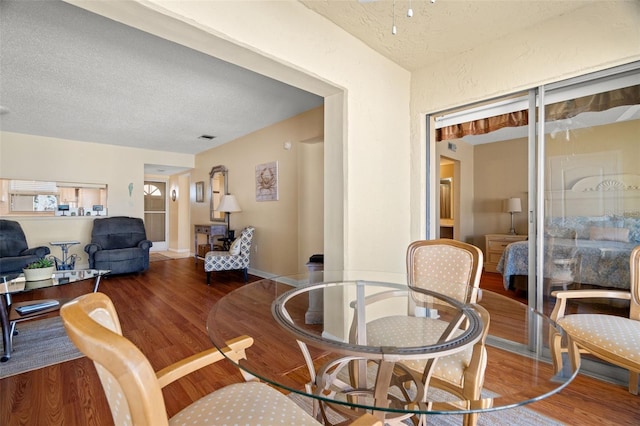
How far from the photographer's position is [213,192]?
6.12 m

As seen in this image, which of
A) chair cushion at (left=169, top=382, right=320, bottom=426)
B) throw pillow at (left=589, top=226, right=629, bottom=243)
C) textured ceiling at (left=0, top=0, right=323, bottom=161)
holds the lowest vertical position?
chair cushion at (left=169, top=382, right=320, bottom=426)

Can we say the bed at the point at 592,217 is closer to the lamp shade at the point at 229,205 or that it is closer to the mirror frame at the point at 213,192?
the lamp shade at the point at 229,205

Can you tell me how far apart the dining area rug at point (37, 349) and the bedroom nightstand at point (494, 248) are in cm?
548

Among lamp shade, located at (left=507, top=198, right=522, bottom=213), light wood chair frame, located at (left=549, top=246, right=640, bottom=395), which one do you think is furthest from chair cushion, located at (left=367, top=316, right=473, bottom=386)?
lamp shade, located at (left=507, top=198, right=522, bottom=213)

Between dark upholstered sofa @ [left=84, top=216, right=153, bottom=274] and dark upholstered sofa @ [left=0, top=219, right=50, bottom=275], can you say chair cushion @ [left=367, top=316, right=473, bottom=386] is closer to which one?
dark upholstered sofa @ [left=84, top=216, right=153, bottom=274]

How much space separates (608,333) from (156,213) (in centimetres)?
902

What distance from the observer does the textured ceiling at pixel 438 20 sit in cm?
188

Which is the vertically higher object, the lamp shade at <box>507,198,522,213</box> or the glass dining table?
the lamp shade at <box>507,198,522,213</box>

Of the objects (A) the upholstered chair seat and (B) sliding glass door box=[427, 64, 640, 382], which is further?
(A) the upholstered chair seat

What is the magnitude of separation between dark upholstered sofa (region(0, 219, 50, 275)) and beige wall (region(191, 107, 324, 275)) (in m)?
2.93

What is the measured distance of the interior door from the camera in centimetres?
801

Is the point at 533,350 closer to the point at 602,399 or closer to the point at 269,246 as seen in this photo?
the point at 602,399

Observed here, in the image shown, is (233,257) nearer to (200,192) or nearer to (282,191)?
(282,191)

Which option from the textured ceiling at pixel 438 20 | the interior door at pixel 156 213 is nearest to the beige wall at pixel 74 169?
the interior door at pixel 156 213
